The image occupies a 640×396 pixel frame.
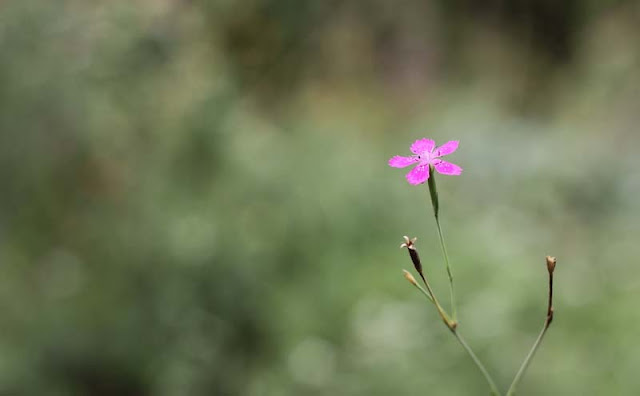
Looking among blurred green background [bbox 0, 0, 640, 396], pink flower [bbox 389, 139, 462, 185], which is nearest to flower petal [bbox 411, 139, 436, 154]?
pink flower [bbox 389, 139, 462, 185]

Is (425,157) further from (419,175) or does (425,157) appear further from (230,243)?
(230,243)

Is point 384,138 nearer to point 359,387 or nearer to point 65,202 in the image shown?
point 65,202

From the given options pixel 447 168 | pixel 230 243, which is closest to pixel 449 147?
pixel 447 168

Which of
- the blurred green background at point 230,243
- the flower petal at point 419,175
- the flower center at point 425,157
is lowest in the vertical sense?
the flower petal at point 419,175

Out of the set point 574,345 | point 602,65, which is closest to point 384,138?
point 602,65

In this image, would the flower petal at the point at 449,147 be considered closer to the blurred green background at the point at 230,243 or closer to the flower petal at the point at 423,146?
the flower petal at the point at 423,146

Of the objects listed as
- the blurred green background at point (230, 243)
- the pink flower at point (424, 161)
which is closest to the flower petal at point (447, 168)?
the pink flower at point (424, 161)

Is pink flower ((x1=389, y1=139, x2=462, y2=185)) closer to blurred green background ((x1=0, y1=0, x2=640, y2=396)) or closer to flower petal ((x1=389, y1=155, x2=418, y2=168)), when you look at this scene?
flower petal ((x1=389, y1=155, x2=418, y2=168))
